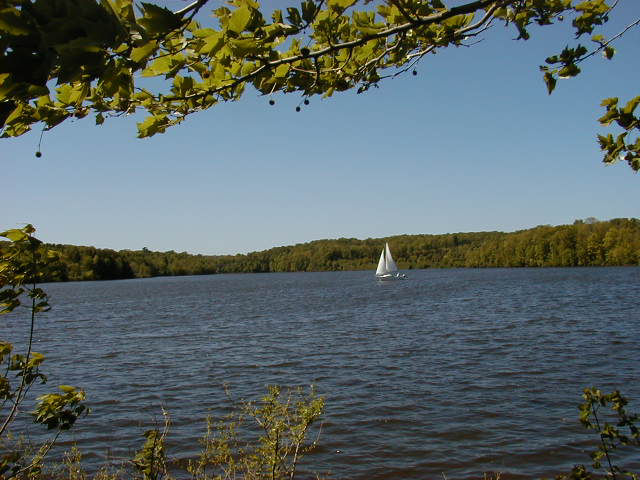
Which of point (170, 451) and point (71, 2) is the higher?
point (71, 2)

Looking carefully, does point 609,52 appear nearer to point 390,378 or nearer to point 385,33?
point 385,33

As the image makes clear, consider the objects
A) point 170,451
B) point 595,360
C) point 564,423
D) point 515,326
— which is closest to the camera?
point 170,451

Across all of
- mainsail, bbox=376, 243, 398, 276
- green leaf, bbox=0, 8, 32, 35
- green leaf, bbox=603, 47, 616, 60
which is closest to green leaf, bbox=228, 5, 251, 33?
green leaf, bbox=0, 8, 32, 35

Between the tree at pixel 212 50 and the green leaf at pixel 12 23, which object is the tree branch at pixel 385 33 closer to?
the tree at pixel 212 50

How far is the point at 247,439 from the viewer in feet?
40.7

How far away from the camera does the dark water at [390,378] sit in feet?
37.7

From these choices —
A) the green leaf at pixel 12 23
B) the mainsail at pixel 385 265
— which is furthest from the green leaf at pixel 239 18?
the mainsail at pixel 385 265

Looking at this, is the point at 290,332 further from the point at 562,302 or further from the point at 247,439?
the point at 562,302

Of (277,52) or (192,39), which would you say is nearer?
(192,39)

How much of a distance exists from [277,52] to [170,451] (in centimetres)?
1139

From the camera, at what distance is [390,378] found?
1791 centimetres

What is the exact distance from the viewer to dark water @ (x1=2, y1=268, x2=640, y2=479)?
11.5m

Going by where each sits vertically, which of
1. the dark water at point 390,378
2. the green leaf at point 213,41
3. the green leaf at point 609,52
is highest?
the green leaf at point 609,52

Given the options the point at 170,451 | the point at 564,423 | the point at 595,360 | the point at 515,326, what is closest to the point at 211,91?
the point at 170,451
